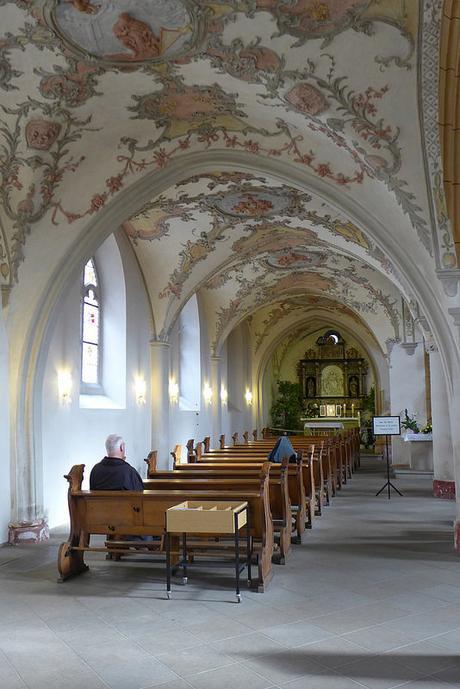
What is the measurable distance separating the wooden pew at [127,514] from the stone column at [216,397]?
11.9 m

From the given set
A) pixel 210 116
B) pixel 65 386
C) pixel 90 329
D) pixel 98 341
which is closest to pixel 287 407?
pixel 98 341

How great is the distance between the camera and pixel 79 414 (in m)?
10.6

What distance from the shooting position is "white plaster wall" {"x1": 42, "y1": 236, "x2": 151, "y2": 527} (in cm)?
961

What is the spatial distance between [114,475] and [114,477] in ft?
0.07

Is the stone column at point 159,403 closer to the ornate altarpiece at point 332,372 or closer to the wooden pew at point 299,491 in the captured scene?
the wooden pew at point 299,491

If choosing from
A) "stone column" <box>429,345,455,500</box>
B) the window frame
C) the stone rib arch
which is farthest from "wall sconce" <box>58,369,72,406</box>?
the stone rib arch

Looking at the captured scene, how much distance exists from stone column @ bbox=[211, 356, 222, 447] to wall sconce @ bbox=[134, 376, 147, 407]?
5.50 meters

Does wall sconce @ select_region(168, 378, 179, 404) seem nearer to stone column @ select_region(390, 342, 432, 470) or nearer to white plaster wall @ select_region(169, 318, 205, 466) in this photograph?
white plaster wall @ select_region(169, 318, 205, 466)

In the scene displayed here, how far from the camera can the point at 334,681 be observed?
3.75 meters

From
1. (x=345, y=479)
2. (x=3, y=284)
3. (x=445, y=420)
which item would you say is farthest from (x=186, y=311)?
(x=3, y=284)

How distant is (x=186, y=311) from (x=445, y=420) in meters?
7.90

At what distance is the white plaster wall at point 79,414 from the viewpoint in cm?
961

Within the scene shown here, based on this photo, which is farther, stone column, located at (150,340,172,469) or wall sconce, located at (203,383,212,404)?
wall sconce, located at (203,383,212,404)

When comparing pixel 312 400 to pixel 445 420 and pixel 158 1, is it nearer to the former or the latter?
pixel 445 420
